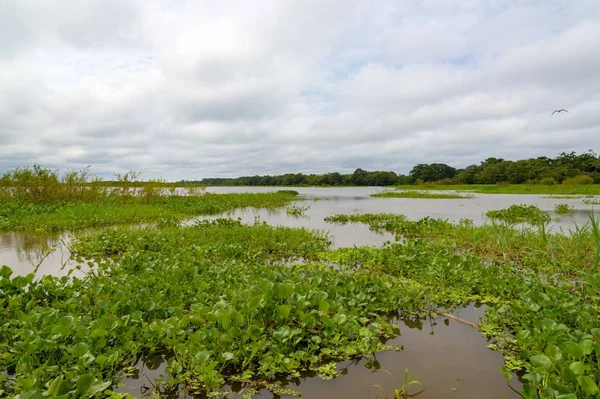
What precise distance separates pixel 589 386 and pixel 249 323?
228 centimetres

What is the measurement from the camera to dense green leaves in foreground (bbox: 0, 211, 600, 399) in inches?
93.0

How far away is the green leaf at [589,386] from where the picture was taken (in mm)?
1925

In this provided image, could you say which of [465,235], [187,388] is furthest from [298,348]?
[465,235]

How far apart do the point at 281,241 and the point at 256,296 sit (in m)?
4.99

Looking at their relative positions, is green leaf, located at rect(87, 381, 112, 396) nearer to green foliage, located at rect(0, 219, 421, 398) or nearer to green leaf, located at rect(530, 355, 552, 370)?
green foliage, located at rect(0, 219, 421, 398)

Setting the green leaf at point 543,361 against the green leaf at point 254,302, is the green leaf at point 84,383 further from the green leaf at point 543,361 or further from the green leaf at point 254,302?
the green leaf at point 543,361

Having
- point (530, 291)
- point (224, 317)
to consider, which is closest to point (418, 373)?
point (224, 317)

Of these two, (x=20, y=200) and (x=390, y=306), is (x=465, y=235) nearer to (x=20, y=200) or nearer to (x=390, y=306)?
(x=390, y=306)

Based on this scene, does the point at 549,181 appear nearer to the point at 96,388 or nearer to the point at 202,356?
the point at 202,356

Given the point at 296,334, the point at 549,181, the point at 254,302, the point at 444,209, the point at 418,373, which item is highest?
the point at 549,181

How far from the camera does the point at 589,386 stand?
194 centimetres

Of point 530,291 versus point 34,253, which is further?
point 34,253

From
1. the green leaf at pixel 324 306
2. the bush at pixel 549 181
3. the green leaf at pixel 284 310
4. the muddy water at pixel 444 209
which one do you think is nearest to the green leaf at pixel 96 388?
the green leaf at pixel 284 310

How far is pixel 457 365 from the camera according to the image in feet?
9.36
